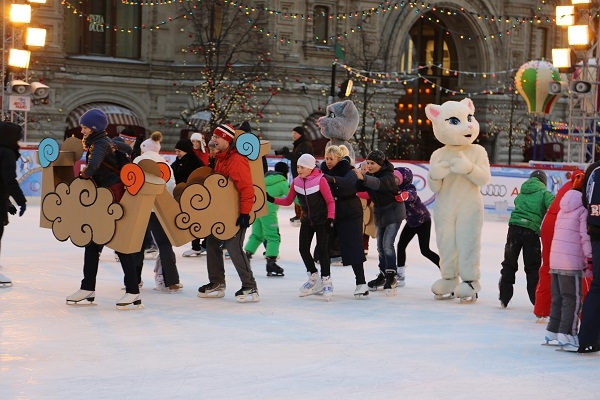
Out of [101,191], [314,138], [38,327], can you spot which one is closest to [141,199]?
[101,191]

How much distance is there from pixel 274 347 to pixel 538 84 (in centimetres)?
2940

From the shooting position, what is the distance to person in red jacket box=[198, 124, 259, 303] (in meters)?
10.5

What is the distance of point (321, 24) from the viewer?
130 feet

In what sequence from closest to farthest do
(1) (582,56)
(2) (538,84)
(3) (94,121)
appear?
1. (3) (94,121)
2. (1) (582,56)
3. (2) (538,84)

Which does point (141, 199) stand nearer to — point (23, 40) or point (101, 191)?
point (101, 191)

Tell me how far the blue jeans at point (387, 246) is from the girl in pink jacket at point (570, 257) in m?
3.18

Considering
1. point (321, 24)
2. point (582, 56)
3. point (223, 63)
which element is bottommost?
point (582, 56)

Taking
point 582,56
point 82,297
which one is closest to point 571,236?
point 82,297

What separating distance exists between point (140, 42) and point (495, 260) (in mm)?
25523

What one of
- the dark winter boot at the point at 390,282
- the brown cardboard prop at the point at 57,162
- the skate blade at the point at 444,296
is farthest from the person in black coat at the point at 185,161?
the skate blade at the point at 444,296

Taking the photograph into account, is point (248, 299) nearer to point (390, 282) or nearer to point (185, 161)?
point (390, 282)

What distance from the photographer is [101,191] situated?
9.91 m

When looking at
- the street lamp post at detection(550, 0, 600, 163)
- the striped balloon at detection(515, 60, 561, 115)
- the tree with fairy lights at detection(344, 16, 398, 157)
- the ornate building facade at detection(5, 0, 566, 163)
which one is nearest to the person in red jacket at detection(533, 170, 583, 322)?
the street lamp post at detection(550, 0, 600, 163)

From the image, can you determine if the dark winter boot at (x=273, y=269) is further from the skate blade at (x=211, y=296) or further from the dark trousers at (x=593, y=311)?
the dark trousers at (x=593, y=311)
